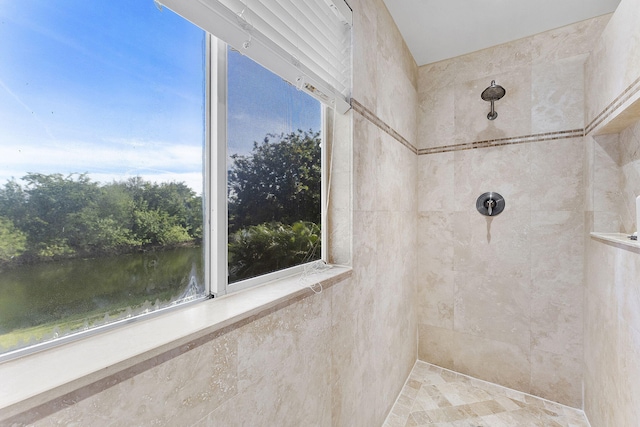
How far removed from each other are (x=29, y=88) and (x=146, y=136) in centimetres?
21

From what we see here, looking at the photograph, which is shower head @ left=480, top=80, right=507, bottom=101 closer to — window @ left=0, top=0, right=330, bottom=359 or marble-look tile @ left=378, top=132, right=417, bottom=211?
marble-look tile @ left=378, top=132, right=417, bottom=211

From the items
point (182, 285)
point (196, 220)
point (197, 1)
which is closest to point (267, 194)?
point (196, 220)

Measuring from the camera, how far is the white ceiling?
62.9 inches

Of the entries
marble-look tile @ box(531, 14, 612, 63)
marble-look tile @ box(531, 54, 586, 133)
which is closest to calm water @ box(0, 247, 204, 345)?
marble-look tile @ box(531, 54, 586, 133)

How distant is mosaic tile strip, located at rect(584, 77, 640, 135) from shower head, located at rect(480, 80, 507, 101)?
532mm

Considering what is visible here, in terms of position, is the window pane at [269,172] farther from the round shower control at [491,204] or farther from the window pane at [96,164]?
the round shower control at [491,204]

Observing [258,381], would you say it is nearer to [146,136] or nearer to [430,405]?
[146,136]

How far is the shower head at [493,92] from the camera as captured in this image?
6.01 ft

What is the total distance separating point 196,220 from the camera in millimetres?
804

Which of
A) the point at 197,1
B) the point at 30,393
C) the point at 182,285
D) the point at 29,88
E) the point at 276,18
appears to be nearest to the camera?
the point at 30,393

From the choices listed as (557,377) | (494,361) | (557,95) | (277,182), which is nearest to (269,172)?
(277,182)

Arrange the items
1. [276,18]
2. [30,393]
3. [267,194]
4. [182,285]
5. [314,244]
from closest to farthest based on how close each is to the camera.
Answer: [30,393], [182,285], [276,18], [267,194], [314,244]

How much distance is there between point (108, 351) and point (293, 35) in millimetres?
1048

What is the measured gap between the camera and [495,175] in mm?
2008
